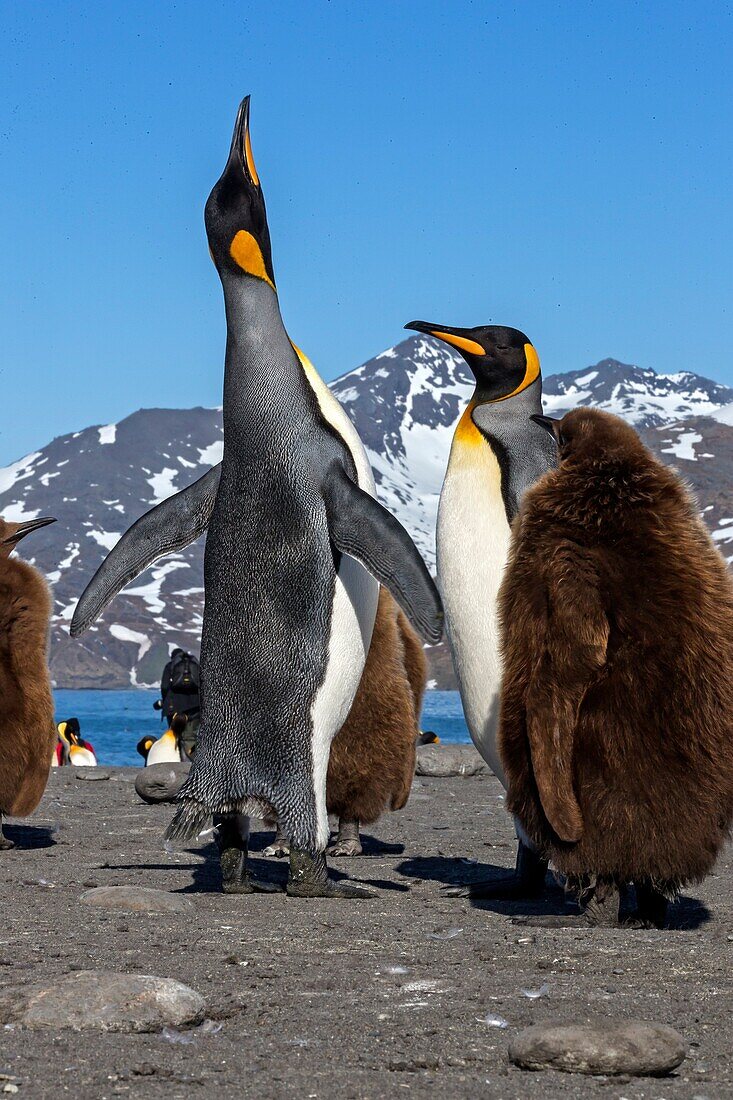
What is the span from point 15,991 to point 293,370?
266 centimetres

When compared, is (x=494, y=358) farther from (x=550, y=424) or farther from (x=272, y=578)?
(x=272, y=578)

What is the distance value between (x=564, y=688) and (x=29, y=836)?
13.1 ft

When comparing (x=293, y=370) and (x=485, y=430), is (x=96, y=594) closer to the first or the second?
(x=293, y=370)

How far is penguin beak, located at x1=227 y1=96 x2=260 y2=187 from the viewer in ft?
16.6

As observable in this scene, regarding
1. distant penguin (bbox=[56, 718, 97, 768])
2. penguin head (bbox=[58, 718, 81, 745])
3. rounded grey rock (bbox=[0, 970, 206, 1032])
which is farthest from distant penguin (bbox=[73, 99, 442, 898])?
penguin head (bbox=[58, 718, 81, 745])

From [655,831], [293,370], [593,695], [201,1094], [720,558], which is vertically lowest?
[201,1094]

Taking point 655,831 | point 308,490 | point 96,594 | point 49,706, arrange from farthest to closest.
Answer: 1. point 49,706
2. point 96,594
3. point 308,490
4. point 655,831

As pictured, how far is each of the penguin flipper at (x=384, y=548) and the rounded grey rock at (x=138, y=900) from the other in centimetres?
121

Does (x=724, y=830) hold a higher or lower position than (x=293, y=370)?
lower

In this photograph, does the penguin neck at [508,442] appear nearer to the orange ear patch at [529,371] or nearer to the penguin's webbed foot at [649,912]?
the orange ear patch at [529,371]

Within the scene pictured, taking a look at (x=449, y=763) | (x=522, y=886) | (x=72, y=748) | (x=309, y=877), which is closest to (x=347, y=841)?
(x=522, y=886)

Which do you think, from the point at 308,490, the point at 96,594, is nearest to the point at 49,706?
the point at 96,594

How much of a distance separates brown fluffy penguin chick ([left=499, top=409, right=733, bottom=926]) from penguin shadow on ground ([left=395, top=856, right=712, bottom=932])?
0.41m

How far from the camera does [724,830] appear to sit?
13.6 feet
